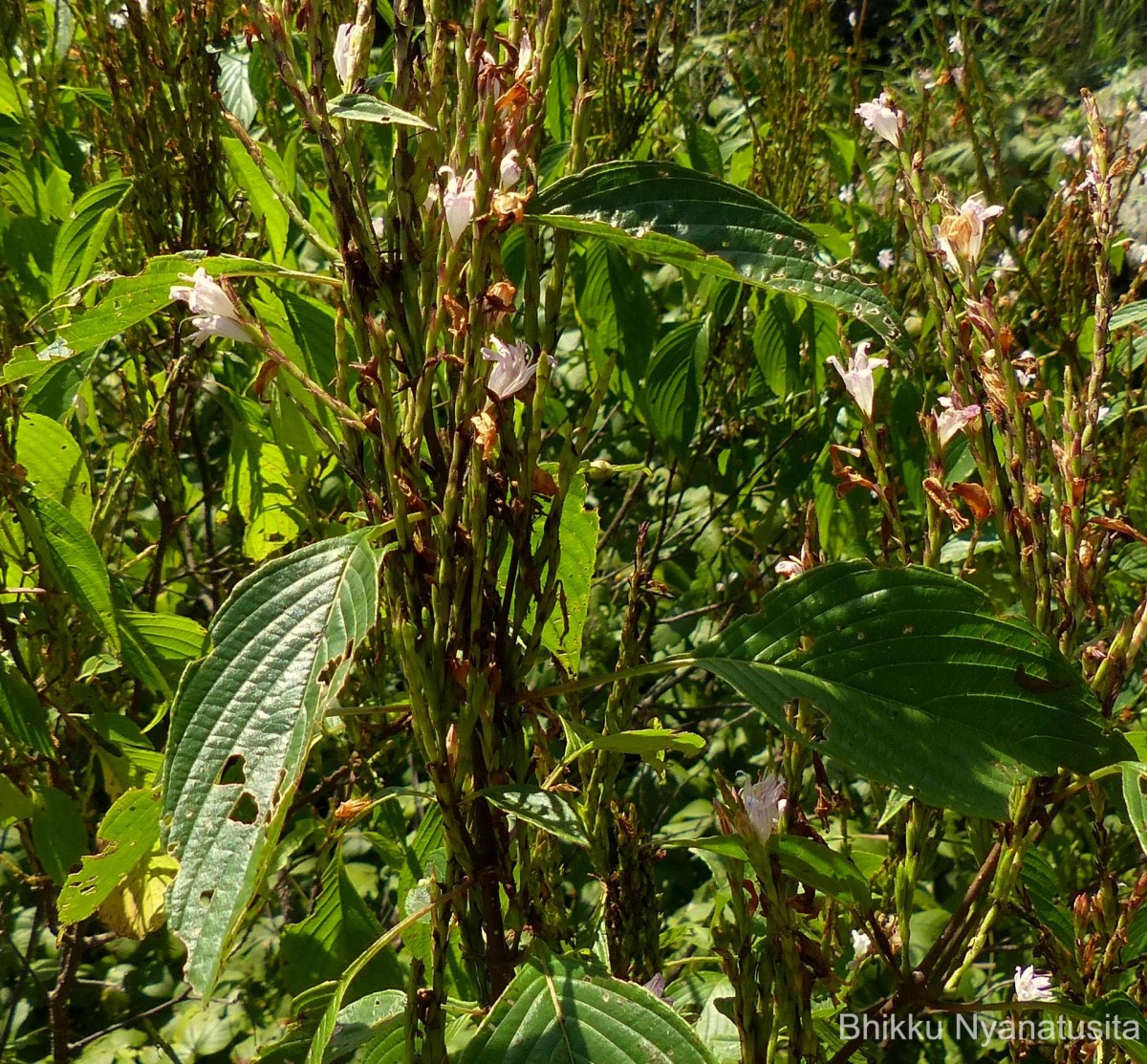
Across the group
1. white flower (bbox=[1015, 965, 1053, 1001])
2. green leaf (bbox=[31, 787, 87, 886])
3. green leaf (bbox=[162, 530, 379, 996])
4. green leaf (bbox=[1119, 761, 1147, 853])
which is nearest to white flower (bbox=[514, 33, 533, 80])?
green leaf (bbox=[162, 530, 379, 996])

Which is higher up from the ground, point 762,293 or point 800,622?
point 762,293

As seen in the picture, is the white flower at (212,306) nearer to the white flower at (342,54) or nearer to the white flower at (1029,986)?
the white flower at (342,54)

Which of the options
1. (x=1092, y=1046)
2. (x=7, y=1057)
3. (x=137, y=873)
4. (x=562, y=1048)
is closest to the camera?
(x=562, y=1048)

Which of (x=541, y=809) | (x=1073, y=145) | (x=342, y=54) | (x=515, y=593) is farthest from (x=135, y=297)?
(x=1073, y=145)

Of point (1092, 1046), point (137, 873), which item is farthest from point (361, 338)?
point (1092, 1046)

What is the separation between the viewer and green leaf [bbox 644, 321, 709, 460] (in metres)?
1.39

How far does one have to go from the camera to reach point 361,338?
60cm

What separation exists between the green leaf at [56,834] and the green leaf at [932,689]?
808mm

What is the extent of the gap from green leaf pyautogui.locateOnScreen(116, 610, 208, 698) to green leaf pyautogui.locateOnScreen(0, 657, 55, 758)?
0.33 ft

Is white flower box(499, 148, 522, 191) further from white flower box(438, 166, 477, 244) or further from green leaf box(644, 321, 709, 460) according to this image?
green leaf box(644, 321, 709, 460)

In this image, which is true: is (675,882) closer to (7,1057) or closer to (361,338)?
(7,1057)

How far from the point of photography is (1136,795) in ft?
1.83

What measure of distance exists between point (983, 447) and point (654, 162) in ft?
0.91

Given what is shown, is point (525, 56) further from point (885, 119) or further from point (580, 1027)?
point (580, 1027)
